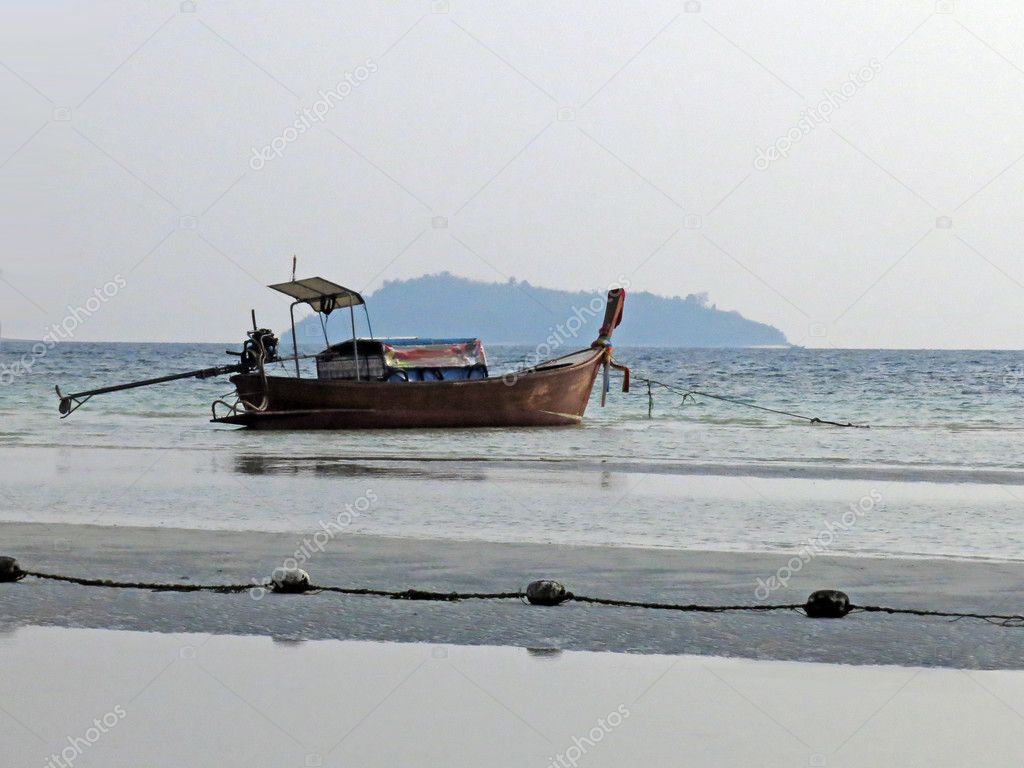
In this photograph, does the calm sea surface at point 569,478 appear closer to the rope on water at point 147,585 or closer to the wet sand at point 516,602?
the wet sand at point 516,602

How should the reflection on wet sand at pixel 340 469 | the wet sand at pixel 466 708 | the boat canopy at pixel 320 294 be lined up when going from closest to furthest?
the wet sand at pixel 466 708, the reflection on wet sand at pixel 340 469, the boat canopy at pixel 320 294

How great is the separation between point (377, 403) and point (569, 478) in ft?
34.9

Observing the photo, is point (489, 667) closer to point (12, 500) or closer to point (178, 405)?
point (12, 500)

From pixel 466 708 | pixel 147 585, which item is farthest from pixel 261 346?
pixel 466 708

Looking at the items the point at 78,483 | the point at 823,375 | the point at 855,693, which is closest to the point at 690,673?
the point at 855,693

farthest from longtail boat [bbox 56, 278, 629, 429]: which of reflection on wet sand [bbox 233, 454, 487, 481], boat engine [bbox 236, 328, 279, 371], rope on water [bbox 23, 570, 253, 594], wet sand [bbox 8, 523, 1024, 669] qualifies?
rope on water [bbox 23, 570, 253, 594]

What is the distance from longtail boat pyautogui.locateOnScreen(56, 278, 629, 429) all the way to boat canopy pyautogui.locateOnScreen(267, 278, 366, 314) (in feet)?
0.08

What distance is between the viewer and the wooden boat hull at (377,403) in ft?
84.3

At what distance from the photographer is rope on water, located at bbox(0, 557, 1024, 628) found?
6.64 meters

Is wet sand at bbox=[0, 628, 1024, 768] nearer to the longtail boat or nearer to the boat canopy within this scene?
the boat canopy

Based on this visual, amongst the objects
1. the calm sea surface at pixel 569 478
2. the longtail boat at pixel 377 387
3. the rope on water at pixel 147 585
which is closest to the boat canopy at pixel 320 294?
the longtail boat at pixel 377 387

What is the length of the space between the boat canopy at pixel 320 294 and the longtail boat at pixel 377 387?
1.0 inches

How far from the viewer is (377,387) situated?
2562cm

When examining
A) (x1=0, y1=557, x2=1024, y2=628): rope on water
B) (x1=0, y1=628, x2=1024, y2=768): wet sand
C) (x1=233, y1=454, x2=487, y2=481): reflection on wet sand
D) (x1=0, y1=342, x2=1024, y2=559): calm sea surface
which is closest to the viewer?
(x1=0, y1=628, x2=1024, y2=768): wet sand
